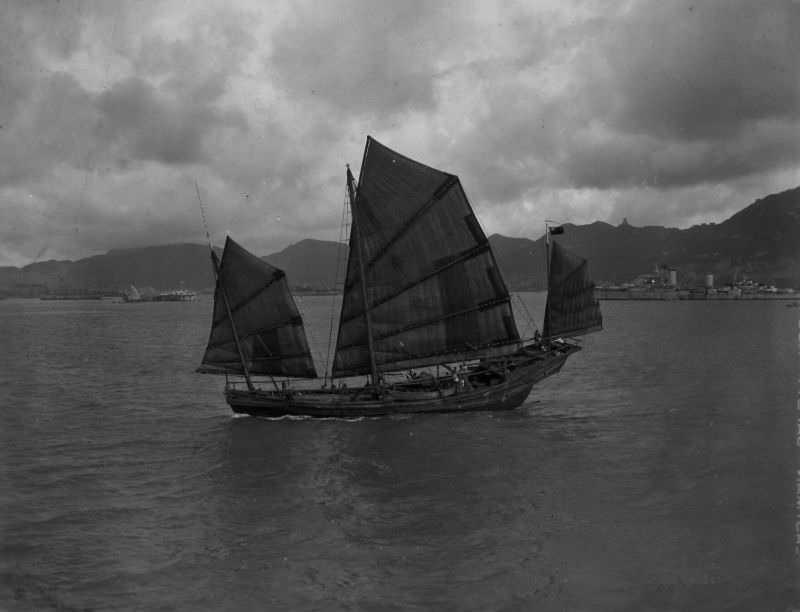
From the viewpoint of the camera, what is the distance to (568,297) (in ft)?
156

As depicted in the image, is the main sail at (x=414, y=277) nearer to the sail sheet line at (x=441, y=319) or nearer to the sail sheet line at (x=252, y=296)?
the sail sheet line at (x=441, y=319)

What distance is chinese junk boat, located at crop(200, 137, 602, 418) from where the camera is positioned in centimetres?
3838

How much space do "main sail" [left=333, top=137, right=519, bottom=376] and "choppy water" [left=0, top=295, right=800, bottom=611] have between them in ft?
15.3

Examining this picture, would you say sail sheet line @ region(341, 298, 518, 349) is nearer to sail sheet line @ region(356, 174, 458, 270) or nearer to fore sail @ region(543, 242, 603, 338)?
sail sheet line @ region(356, 174, 458, 270)

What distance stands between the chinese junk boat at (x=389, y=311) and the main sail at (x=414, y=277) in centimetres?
6

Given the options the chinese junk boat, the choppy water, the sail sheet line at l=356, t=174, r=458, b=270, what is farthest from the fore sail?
the sail sheet line at l=356, t=174, r=458, b=270

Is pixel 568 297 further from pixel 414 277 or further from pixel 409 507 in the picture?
pixel 409 507

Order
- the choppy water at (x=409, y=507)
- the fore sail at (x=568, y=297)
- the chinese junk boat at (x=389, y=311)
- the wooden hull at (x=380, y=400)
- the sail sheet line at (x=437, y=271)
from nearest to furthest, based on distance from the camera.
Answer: the choppy water at (x=409, y=507) < the chinese junk boat at (x=389, y=311) < the wooden hull at (x=380, y=400) < the sail sheet line at (x=437, y=271) < the fore sail at (x=568, y=297)

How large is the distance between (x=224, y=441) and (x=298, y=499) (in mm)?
11653

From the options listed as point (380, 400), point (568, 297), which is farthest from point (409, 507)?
point (568, 297)

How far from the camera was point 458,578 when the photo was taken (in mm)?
16844

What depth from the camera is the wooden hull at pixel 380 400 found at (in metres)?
38.6

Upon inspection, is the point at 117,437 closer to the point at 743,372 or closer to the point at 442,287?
the point at 442,287

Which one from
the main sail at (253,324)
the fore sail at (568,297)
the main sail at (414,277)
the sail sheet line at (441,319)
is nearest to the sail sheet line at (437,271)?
the main sail at (414,277)
